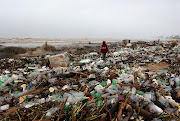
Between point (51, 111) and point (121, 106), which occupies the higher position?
point (121, 106)

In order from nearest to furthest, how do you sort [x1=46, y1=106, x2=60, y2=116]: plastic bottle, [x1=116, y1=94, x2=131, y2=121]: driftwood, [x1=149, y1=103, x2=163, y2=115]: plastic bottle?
[x1=116, y1=94, x2=131, y2=121]: driftwood, [x1=149, y1=103, x2=163, y2=115]: plastic bottle, [x1=46, y1=106, x2=60, y2=116]: plastic bottle

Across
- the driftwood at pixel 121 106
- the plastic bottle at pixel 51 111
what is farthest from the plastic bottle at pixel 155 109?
the plastic bottle at pixel 51 111

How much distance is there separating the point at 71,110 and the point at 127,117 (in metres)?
0.87

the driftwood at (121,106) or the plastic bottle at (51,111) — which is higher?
the driftwood at (121,106)

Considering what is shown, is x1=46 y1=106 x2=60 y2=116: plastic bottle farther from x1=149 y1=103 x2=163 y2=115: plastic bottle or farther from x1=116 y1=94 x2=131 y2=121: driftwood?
x1=149 y1=103 x2=163 y2=115: plastic bottle

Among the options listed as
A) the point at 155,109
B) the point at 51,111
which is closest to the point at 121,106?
the point at 155,109

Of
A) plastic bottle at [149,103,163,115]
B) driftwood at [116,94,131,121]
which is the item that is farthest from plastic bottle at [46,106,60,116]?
plastic bottle at [149,103,163,115]

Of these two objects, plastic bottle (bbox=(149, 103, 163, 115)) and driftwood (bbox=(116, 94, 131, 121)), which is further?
plastic bottle (bbox=(149, 103, 163, 115))

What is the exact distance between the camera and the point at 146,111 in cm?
163

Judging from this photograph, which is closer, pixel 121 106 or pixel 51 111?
pixel 121 106

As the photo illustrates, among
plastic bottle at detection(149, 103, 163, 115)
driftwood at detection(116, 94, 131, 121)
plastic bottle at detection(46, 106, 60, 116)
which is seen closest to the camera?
driftwood at detection(116, 94, 131, 121)

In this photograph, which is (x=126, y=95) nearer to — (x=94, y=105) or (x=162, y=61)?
(x=94, y=105)

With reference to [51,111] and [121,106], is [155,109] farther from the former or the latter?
[51,111]

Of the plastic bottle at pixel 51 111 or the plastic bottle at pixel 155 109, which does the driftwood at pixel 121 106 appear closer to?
the plastic bottle at pixel 155 109
